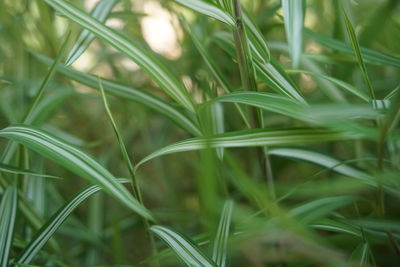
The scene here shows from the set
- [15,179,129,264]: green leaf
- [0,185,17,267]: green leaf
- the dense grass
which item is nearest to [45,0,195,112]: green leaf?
the dense grass

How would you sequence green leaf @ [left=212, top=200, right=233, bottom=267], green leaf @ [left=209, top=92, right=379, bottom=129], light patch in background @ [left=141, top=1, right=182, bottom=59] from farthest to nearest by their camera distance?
light patch in background @ [left=141, top=1, right=182, bottom=59]
green leaf @ [left=212, top=200, right=233, bottom=267]
green leaf @ [left=209, top=92, right=379, bottom=129]

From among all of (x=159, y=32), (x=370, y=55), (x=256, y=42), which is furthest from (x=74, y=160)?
(x=159, y=32)

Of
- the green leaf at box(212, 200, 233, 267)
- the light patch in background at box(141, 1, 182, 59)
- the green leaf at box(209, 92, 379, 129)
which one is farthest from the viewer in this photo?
the light patch in background at box(141, 1, 182, 59)

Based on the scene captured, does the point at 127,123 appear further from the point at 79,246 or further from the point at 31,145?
the point at 31,145

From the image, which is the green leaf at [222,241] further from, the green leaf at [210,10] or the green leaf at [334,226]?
the green leaf at [210,10]

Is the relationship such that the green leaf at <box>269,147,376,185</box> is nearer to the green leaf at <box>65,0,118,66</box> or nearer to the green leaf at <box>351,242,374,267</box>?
the green leaf at <box>351,242,374,267</box>

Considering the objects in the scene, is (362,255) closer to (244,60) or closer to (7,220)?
(244,60)

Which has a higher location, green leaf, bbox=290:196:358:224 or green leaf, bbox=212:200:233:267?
green leaf, bbox=290:196:358:224
